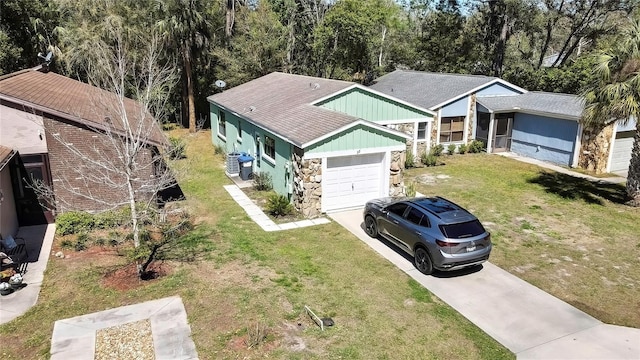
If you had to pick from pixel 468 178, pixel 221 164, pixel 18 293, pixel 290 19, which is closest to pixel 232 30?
pixel 290 19

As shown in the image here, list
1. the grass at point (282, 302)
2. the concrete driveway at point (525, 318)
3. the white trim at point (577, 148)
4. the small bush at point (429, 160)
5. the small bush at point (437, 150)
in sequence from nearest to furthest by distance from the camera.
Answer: the grass at point (282, 302), the concrete driveway at point (525, 318), the white trim at point (577, 148), the small bush at point (429, 160), the small bush at point (437, 150)

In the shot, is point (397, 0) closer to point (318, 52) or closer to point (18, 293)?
point (318, 52)

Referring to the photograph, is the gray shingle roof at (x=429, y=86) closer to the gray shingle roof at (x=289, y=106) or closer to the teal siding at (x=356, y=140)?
the gray shingle roof at (x=289, y=106)

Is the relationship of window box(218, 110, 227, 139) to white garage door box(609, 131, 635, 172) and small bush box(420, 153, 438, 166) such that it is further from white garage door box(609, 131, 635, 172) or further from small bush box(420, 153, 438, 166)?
white garage door box(609, 131, 635, 172)

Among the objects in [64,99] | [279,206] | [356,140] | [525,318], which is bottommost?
[525,318]

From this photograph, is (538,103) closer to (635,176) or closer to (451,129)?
(451,129)

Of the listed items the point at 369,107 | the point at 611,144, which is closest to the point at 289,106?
the point at 369,107

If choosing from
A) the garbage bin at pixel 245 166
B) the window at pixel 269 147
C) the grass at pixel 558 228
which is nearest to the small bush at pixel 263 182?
the window at pixel 269 147
